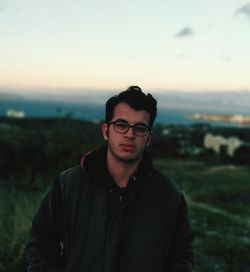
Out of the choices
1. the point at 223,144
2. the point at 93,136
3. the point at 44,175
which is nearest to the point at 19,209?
the point at 44,175

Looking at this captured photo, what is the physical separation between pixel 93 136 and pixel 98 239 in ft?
49.1

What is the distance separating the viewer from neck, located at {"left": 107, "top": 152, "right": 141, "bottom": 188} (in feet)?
9.25

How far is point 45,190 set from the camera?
1037cm

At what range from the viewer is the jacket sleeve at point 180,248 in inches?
114

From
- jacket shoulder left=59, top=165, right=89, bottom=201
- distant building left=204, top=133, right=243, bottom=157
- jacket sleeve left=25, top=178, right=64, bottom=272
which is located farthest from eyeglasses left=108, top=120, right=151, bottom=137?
distant building left=204, top=133, right=243, bottom=157

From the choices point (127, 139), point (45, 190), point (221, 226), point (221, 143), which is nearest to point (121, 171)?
point (127, 139)

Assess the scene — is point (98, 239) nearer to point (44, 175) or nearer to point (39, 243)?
point (39, 243)

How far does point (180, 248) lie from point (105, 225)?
21.4 inches

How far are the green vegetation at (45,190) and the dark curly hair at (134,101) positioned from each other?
323 centimetres

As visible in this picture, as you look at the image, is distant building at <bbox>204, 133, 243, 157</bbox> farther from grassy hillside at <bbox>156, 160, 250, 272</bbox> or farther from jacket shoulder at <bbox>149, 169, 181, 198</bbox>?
jacket shoulder at <bbox>149, 169, 181, 198</bbox>

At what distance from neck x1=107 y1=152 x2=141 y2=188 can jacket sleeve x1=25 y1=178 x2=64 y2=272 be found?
33cm

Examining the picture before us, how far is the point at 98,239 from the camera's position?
2.67m

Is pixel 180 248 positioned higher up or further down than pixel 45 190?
higher up

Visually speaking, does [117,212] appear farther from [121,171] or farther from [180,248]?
[180,248]
